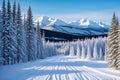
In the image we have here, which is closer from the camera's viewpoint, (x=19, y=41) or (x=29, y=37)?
(x=19, y=41)

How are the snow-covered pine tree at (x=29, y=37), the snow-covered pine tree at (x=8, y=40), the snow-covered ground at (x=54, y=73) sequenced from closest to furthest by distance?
the snow-covered ground at (x=54, y=73) → the snow-covered pine tree at (x=8, y=40) → the snow-covered pine tree at (x=29, y=37)

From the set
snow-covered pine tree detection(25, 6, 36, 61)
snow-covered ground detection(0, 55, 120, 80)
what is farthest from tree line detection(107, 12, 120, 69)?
snow-covered pine tree detection(25, 6, 36, 61)

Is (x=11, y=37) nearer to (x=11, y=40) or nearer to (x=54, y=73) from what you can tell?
(x=11, y=40)

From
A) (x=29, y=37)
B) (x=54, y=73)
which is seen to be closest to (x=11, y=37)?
(x=29, y=37)

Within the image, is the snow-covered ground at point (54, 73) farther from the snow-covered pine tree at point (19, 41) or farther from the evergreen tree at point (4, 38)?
the snow-covered pine tree at point (19, 41)

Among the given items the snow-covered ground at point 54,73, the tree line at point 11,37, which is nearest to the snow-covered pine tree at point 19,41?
the tree line at point 11,37

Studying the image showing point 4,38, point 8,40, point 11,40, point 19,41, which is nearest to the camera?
point 4,38

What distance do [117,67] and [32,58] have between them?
31.5 metres

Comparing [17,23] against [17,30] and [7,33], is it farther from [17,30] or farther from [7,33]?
[7,33]

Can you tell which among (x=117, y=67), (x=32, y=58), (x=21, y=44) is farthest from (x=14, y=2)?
(x=117, y=67)

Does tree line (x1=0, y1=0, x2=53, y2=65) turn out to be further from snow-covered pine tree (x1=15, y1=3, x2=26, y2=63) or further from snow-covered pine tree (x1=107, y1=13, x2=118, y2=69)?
snow-covered pine tree (x1=107, y1=13, x2=118, y2=69)

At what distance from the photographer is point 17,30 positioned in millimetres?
57688

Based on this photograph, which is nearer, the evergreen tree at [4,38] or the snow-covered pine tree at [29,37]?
the evergreen tree at [4,38]

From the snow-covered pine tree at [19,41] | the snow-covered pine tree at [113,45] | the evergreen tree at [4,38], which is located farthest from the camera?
the snow-covered pine tree at [19,41]
